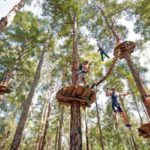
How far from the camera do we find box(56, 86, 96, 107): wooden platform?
5.97 meters

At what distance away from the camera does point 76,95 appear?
6148 millimetres

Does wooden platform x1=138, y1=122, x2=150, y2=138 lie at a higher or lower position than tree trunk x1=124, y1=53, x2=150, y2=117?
lower

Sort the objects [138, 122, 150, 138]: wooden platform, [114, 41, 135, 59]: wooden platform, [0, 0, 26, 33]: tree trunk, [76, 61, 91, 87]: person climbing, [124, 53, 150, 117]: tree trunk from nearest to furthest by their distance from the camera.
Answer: [0, 0, 26, 33]: tree trunk → [76, 61, 91, 87]: person climbing → [138, 122, 150, 138]: wooden platform → [124, 53, 150, 117]: tree trunk → [114, 41, 135, 59]: wooden platform

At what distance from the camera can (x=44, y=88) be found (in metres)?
18.1

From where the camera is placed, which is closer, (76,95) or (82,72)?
(76,95)

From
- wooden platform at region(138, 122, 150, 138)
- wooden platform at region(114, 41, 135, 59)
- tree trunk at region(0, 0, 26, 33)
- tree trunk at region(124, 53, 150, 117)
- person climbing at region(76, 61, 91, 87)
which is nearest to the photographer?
tree trunk at region(0, 0, 26, 33)

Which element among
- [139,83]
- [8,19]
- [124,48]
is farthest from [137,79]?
[8,19]

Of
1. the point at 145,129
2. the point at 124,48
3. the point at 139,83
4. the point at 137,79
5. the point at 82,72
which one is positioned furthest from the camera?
the point at 124,48

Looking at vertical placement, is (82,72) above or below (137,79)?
below

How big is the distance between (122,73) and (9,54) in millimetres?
8220

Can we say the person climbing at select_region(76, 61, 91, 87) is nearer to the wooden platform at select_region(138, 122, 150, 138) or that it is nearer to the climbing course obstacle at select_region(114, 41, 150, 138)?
the climbing course obstacle at select_region(114, 41, 150, 138)

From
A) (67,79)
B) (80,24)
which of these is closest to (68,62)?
(67,79)

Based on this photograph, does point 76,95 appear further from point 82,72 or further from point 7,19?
point 7,19

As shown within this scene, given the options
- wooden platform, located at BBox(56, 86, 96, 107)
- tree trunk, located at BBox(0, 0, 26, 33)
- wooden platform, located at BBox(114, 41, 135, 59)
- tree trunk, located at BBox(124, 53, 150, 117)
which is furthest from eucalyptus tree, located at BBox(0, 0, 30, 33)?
tree trunk, located at BBox(124, 53, 150, 117)
